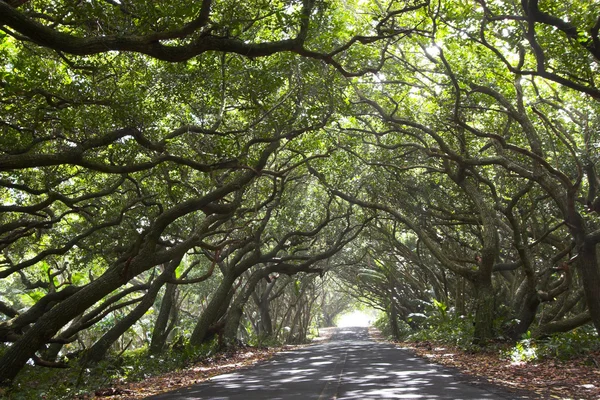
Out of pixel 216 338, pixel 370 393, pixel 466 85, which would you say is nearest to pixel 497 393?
pixel 370 393

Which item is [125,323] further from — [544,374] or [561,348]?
[561,348]

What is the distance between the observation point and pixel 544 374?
30.1ft

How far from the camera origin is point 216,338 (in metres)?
19.2

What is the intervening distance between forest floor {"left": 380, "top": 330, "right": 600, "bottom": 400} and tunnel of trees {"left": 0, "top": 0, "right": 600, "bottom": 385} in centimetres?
157

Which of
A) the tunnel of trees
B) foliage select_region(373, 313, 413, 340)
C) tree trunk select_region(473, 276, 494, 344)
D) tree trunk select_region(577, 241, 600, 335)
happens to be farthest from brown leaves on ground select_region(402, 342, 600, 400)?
foliage select_region(373, 313, 413, 340)

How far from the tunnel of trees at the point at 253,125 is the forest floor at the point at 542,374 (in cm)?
157

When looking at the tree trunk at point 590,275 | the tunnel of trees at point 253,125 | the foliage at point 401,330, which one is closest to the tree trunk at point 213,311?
the tunnel of trees at point 253,125

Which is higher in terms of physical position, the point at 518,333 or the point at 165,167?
the point at 165,167

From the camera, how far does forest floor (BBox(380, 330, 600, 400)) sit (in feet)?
23.7

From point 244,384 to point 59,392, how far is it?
11.2ft

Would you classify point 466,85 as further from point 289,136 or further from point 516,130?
point 289,136

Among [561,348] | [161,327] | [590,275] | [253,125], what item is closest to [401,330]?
[161,327]

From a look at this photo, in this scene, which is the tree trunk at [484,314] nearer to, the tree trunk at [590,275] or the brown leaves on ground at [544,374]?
the brown leaves on ground at [544,374]

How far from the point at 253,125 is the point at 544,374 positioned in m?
7.27
